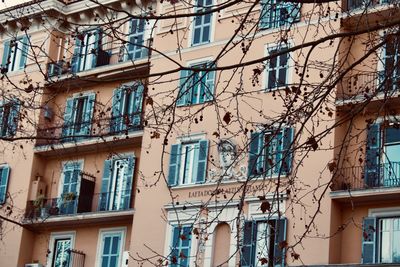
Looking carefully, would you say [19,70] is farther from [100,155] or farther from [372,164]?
[372,164]

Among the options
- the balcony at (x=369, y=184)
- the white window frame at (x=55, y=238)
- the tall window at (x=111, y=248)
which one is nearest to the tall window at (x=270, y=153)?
the balcony at (x=369, y=184)

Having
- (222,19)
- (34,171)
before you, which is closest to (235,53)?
(222,19)

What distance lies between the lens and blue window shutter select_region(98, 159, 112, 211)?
118ft

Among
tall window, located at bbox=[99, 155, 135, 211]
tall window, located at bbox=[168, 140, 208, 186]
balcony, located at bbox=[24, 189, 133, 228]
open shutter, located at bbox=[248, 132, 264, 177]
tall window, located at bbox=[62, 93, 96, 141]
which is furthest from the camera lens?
tall window, located at bbox=[62, 93, 96, 141]

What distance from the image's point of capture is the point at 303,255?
96.2 ft

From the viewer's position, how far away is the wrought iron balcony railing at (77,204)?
3575 centimetres

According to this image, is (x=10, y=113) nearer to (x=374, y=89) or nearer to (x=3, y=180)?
(x=3, y=180)

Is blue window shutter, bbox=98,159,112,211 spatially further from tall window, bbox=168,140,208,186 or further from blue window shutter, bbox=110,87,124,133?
tall window, bbox=168,140,208,186

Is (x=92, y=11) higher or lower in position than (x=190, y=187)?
higher

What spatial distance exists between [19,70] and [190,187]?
10822mm

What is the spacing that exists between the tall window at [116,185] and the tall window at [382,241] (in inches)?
365

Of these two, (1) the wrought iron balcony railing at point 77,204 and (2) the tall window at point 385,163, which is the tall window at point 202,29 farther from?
(2) the tall window at point 385,163

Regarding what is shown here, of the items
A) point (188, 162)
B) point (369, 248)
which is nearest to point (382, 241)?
point (369, 248)

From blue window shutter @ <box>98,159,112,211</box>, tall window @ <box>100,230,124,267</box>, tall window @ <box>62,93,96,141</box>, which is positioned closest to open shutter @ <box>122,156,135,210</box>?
blue window shutter @ <box>98,159,112,211</box>
